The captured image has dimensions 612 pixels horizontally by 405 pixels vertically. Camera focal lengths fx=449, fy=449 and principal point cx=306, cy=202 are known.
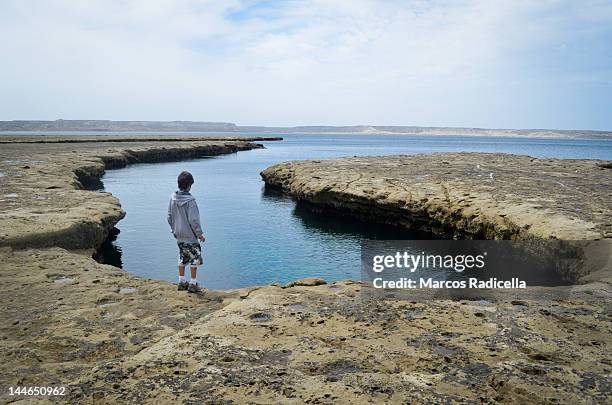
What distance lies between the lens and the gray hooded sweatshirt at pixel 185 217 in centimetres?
751

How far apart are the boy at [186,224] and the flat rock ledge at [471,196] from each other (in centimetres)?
870

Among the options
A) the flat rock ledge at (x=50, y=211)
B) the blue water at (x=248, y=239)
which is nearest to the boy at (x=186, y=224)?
the blue water at (x=248, y=239)

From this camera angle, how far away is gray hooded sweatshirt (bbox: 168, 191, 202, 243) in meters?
7.51

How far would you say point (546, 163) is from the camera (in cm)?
2852

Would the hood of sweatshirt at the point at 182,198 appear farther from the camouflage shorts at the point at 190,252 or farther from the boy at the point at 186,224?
the camouflage shorts at the point at 190,252

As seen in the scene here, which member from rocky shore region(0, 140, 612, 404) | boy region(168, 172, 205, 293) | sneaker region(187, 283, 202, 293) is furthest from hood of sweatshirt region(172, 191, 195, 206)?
rocky shore region(0, 140, 612, 404)

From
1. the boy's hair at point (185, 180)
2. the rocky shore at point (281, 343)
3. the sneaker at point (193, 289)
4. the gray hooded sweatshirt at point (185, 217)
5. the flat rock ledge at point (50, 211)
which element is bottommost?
the sneaker at point (193, 289)

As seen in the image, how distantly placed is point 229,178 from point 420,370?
35419mm

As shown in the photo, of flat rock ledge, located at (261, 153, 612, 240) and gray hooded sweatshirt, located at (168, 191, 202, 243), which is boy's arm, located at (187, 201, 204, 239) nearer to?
gray hooded sweatshirt, located at (168, 191, 202, 243)

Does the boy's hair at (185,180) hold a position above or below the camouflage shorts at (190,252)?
above

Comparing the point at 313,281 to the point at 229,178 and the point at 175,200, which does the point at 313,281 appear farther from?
the point at 229,178

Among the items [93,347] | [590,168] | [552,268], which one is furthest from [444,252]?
[590,168]

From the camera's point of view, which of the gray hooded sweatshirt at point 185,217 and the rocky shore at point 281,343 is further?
the gray hooded sweatshirt at point 185,217

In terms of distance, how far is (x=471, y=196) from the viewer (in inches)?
656
